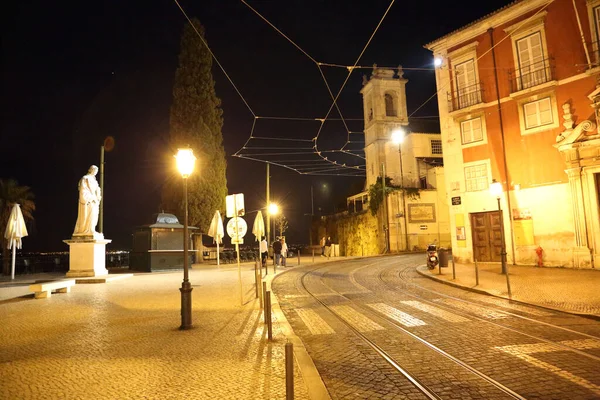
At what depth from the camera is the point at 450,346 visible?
590 centimetres

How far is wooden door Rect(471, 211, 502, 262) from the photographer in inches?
736

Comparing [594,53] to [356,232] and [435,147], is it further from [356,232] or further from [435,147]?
[356,232]

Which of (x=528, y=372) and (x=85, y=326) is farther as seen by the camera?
(x=85, y=326)

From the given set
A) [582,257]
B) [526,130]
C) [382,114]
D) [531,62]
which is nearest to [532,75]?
[531,62]

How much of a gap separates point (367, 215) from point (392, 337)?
3305 centimetres

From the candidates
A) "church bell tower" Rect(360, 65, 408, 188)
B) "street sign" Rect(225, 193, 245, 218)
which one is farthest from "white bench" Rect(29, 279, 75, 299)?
"church bell tower" Rect(360, 65, 408, 188)

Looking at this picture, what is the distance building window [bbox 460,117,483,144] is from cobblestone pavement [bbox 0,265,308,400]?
1573 centimetres

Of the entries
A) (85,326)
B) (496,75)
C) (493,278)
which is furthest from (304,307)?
(496,75)

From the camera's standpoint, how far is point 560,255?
644 inches

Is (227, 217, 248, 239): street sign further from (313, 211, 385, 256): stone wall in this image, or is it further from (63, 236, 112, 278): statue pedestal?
(313, 211, 385, 256): stone wall

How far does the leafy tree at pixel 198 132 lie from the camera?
93.8 feet

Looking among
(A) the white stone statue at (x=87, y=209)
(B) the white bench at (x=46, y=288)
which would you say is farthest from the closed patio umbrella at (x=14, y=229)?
(B) the white bench at (x=46, y=288)

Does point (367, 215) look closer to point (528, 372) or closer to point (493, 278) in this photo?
point (493, 278)

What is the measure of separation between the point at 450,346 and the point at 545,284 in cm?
801
